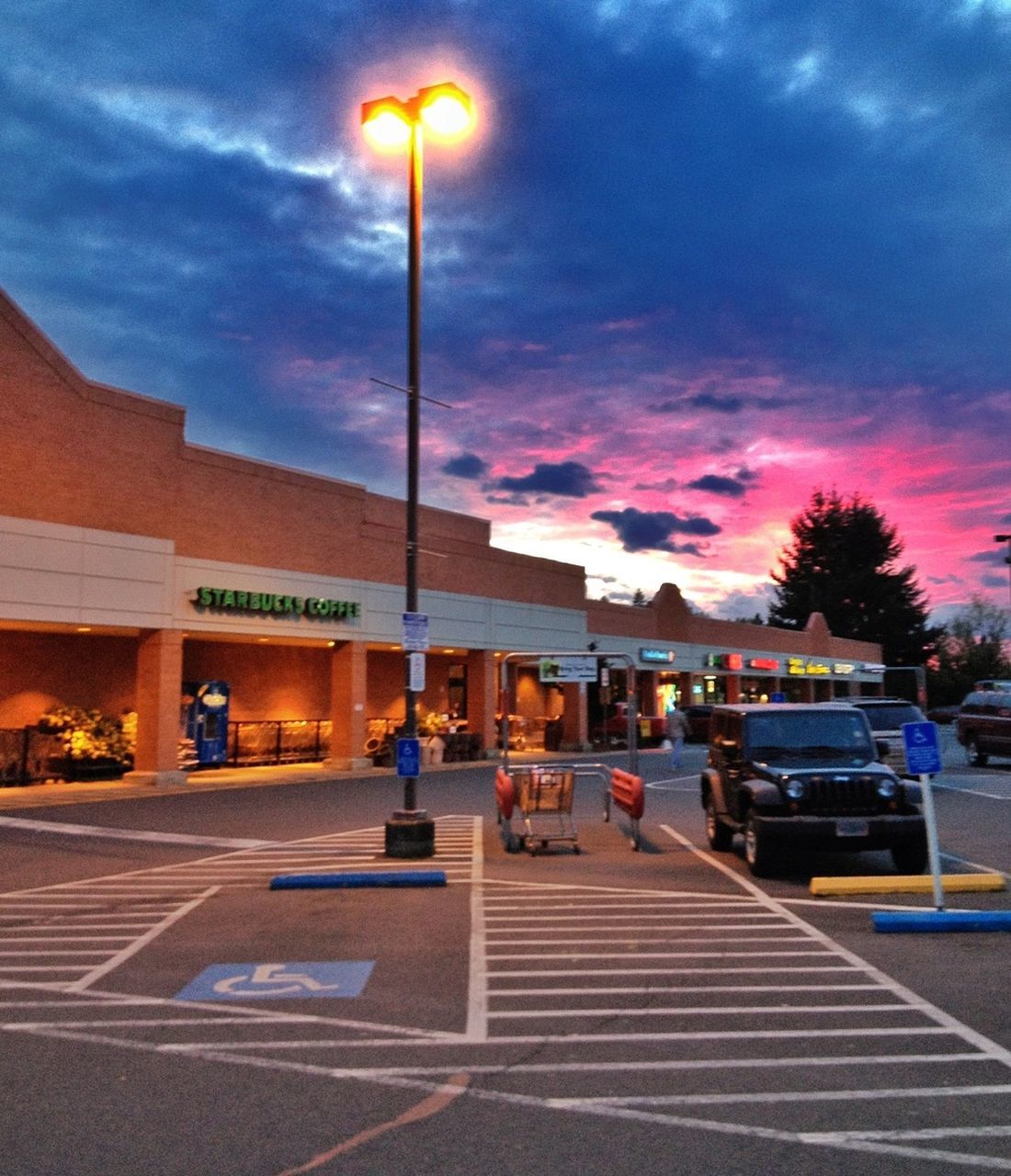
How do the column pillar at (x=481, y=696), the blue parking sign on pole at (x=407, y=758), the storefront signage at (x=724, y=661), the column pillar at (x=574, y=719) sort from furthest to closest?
the storefront signage at (x=724, y=661) < the column pillar at (x=574, y=719) < the column pillar at (x=481, y=696) < the blue parking sign on pole at (x=407, y=758)

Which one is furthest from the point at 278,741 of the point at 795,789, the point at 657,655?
the point at 795,789

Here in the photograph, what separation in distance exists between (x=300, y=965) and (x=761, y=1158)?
459 centimetres

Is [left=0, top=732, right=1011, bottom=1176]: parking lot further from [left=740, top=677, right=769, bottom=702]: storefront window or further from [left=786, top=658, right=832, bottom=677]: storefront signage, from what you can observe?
[left=786, top=658, right=832, bottom=677]: storefront signage

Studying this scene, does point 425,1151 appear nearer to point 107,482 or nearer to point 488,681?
point 107,482

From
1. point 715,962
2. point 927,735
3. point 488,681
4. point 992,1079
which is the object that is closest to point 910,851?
point 927,735

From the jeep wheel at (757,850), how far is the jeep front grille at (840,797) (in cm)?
58

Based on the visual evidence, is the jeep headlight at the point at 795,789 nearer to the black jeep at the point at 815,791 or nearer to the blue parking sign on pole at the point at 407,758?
the black jeep at the point at 815,791

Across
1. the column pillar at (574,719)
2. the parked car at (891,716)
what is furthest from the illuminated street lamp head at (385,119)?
the column pillar at (574,719)

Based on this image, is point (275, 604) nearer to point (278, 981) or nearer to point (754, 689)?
point (278, 981)

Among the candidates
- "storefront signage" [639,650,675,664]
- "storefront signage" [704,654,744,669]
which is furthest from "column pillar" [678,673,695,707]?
"storefront signage" [639,650,675,664]

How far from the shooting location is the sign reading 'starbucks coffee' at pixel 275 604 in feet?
87.9

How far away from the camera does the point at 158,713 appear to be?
24984mm

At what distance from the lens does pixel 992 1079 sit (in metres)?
5.62

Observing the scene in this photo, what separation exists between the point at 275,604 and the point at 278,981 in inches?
852
